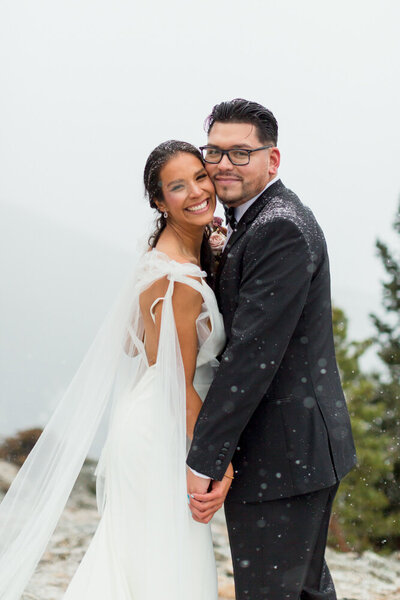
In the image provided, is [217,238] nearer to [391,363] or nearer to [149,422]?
[149,422]

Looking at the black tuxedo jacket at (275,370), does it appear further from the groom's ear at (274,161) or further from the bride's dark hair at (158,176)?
the bride's dark hair at (158,176)

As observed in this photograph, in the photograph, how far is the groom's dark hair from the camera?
229cm

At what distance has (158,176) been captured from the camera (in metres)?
2.40

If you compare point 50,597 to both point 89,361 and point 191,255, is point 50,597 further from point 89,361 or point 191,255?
point 191,255

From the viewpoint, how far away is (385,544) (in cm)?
986

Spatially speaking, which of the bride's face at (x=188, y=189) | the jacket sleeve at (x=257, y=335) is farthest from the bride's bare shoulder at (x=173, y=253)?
the jacket sleeve at (x=257, y=335)

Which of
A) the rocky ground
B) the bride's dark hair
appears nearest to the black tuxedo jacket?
the bride's dark hair

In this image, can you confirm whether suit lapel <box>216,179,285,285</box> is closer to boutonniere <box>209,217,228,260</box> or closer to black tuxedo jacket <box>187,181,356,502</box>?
black tuxedo jacket <box>187,181,356,502</box>

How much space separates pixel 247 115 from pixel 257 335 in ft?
2.55

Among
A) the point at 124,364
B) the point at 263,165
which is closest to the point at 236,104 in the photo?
the point at 263,165

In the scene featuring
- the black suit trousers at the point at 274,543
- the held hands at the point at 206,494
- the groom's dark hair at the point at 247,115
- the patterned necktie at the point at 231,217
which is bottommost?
the black suit trousers at the point at 274,543

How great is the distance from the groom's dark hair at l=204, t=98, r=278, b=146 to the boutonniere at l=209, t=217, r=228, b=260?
49 centimetres

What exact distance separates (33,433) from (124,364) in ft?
25.8

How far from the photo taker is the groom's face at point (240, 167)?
89.4 inches
